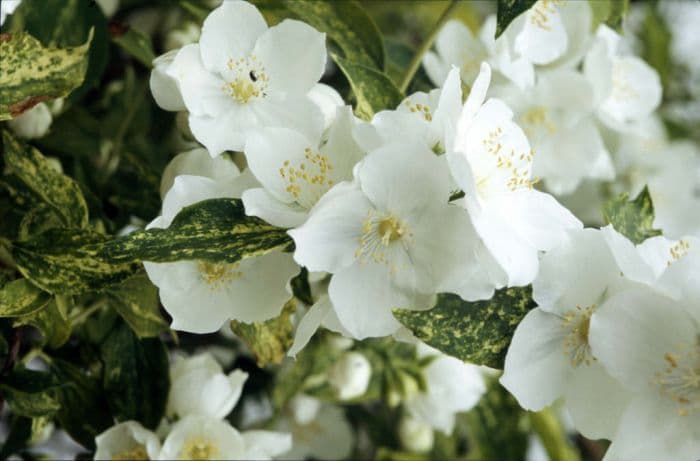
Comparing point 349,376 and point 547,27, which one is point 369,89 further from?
point 349,376

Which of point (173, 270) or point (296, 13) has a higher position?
point (296, 13)

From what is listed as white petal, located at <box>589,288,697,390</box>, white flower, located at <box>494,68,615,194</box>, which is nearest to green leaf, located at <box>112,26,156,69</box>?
white flower, located at <box>494,68,615,194</box>

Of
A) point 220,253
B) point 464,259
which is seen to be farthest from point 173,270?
point 464,259

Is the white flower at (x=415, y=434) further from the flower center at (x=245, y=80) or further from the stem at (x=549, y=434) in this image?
the flower center at (x=245, y=80)

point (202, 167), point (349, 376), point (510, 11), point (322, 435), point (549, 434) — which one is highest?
point (510, 11)

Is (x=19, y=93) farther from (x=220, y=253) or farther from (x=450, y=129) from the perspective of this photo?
(x=450, y=129)

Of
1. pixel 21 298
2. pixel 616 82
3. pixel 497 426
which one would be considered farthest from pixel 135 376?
pixel 616 82
